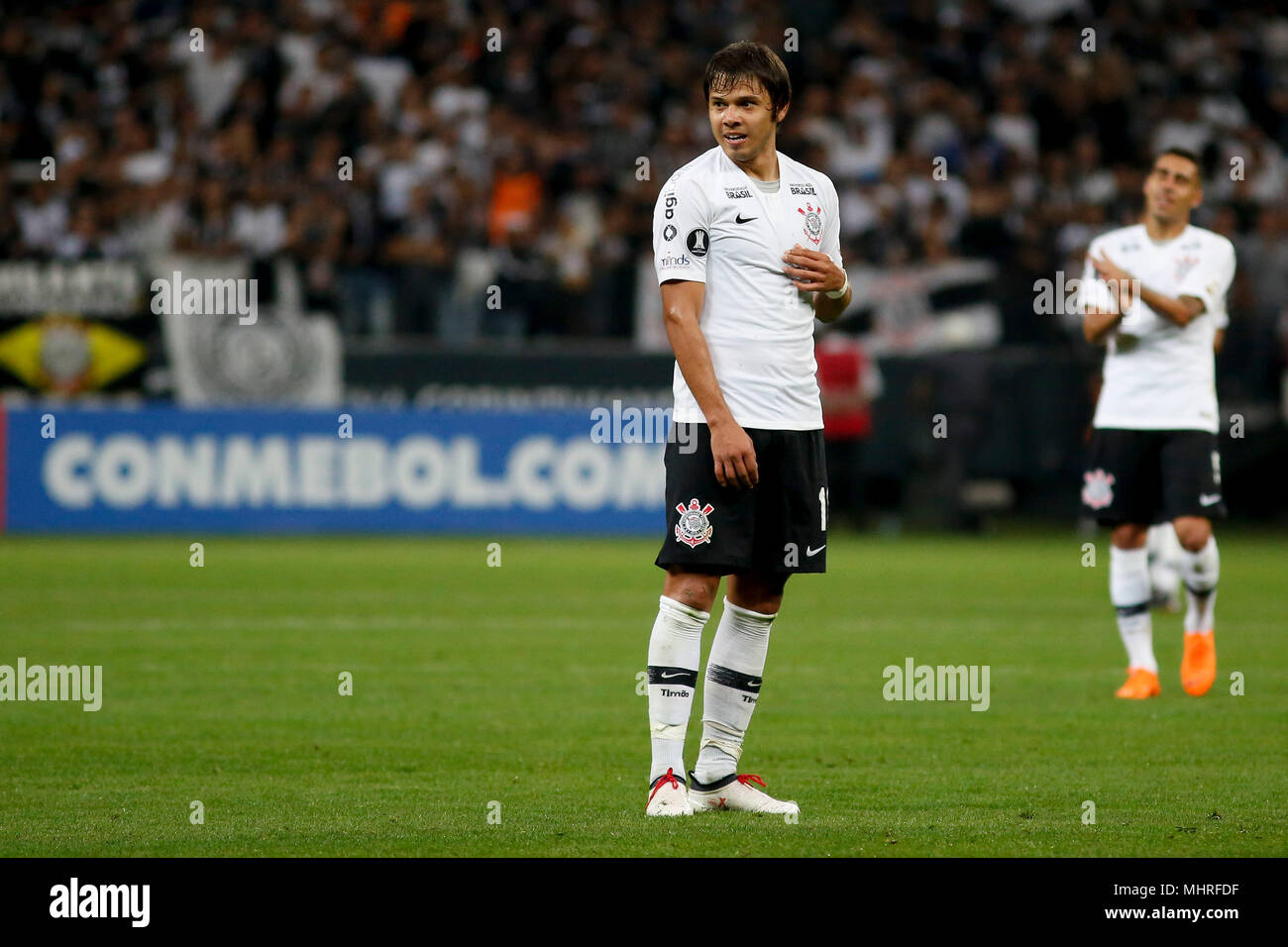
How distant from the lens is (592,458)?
18.2 m

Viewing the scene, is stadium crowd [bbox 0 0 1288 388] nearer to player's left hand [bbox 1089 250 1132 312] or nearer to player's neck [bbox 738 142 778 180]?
player's left hand [bbox 1089 250 1132 312]

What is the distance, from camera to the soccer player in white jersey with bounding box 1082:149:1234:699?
29.2 ft

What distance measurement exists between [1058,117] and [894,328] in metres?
4.60

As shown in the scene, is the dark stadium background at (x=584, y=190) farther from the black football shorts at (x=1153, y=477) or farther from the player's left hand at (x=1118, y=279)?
the player's left hand at (x=1118, y=279)

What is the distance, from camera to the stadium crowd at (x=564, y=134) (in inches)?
758

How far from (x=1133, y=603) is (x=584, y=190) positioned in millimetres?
12340

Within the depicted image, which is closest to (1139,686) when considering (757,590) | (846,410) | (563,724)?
(563,724)

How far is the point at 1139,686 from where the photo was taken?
28.9 ft

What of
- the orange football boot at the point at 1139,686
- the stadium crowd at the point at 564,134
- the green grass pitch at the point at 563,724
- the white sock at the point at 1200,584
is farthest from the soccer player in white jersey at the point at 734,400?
the stadium crowd at the point at 564,134

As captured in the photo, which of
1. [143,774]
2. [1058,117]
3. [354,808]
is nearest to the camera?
[354,808]

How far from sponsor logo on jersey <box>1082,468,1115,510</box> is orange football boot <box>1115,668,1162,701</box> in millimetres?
786

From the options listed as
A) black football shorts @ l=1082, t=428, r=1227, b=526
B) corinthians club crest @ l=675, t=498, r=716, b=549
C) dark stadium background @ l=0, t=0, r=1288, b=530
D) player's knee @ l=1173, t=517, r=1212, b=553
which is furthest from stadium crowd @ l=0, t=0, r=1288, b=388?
corinthians club crest @ l=675, t=498, r=716, b=549

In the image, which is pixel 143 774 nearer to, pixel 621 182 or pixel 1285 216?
pixel 621 182
